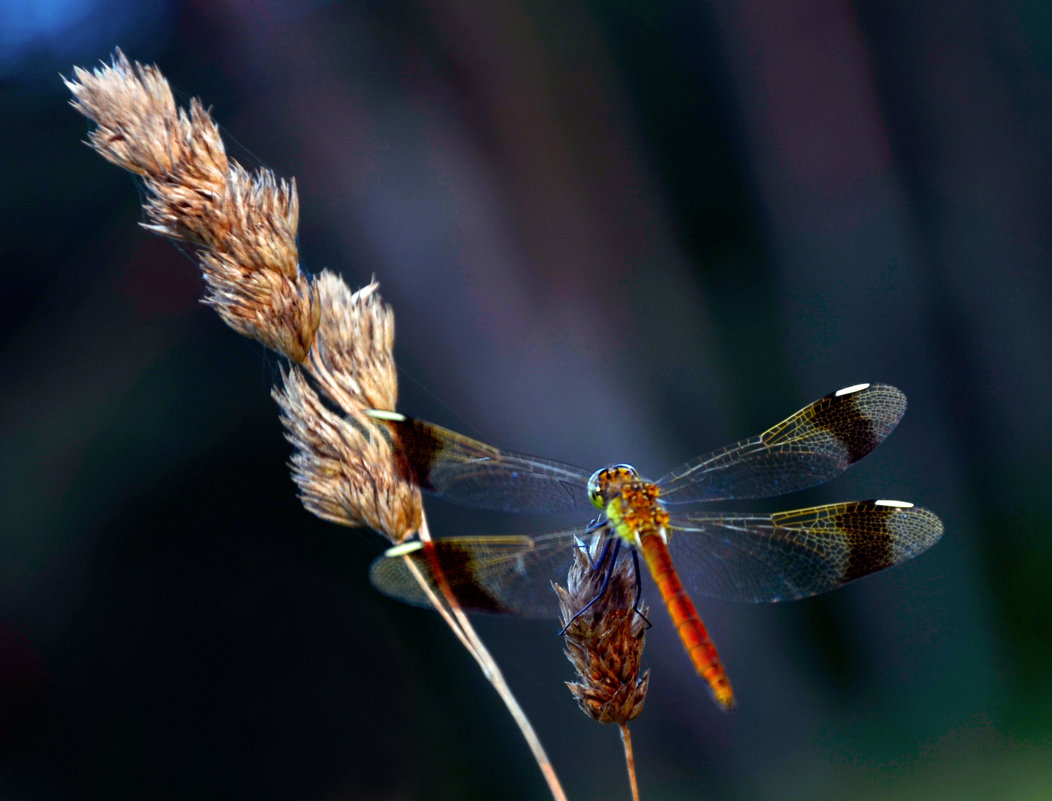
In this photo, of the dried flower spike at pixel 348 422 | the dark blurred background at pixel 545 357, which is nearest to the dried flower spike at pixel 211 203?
the dried flower spike at pixel 348 422

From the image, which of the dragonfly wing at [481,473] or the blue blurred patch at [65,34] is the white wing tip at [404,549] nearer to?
the dragonfly wing at [481,473]

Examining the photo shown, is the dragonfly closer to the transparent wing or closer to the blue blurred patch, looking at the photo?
the transparent wing

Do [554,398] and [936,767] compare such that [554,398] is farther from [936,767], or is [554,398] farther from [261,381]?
[936,767]

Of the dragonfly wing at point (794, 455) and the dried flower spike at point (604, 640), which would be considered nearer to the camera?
the dried flower spike at point (604, 640)

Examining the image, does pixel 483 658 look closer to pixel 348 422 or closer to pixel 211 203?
pixel 348 422

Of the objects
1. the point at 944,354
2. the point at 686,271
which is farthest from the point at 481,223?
the point at 944,354

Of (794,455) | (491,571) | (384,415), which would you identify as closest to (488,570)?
(491,571)

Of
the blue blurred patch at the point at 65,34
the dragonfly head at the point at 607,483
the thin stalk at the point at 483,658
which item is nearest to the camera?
the thin stalk at the point at 483,658
